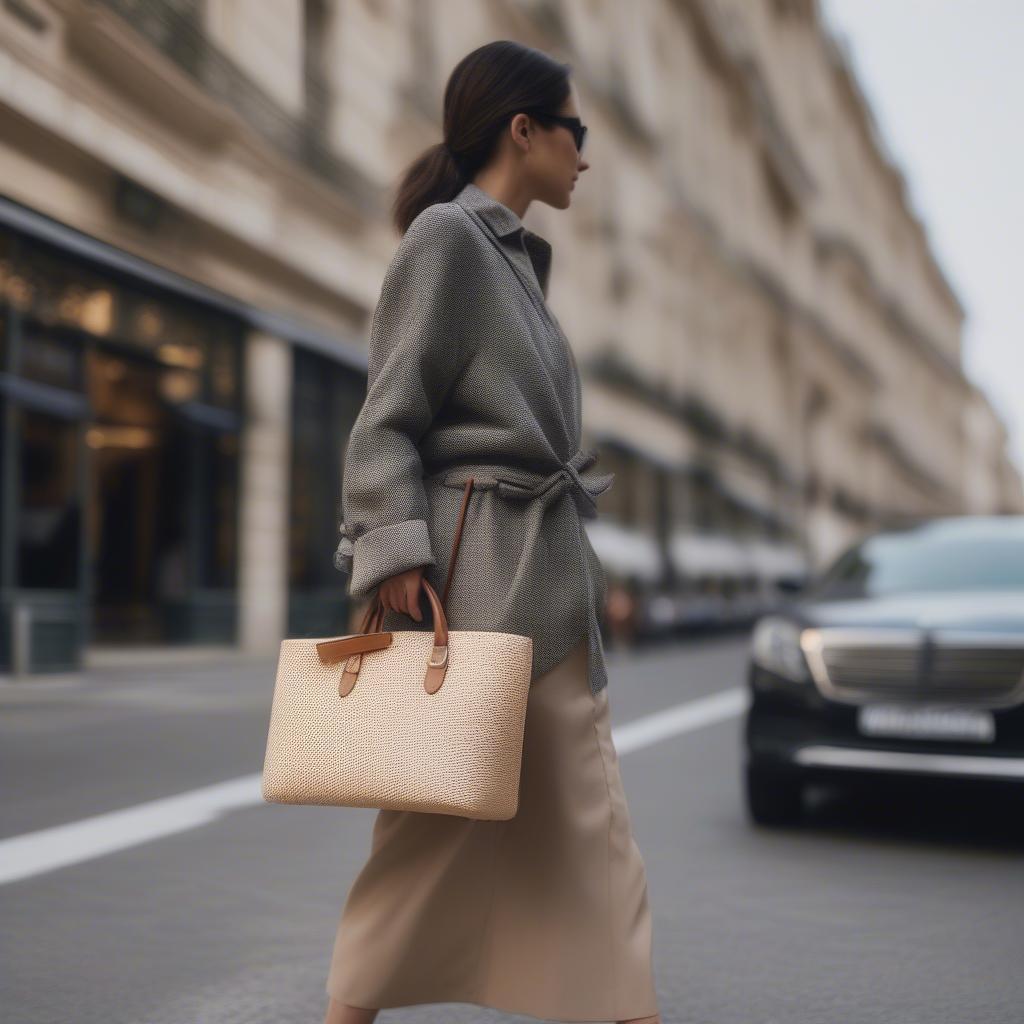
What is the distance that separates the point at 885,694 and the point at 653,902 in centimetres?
169

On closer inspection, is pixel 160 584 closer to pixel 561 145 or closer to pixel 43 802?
pixel 43 802

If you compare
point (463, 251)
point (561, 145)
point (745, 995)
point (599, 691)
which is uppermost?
point (561, 145)

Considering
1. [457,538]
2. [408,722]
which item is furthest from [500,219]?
[408,722]

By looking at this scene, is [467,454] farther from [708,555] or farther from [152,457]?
[708,555]

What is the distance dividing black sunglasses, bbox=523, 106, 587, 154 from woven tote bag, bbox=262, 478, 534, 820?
883mm

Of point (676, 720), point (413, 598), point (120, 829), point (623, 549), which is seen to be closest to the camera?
point (413, 598)

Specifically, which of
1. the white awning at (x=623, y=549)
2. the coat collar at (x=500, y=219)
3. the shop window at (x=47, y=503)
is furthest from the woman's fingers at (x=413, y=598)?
the white awning at (x=623, y=549)

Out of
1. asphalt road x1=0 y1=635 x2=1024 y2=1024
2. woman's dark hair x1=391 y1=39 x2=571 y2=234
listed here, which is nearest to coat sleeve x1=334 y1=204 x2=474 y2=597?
woman's dark hair x1=391 y1=39 x2=571 y2=234

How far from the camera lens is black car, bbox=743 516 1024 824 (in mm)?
5961

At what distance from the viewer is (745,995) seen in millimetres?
3738

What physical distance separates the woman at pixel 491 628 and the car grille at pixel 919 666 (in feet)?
11.8

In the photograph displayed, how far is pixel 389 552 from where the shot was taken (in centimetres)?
256

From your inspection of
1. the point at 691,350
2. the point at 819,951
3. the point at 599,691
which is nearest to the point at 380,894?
the point at 599,691

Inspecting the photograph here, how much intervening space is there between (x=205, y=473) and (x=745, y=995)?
583 inches
